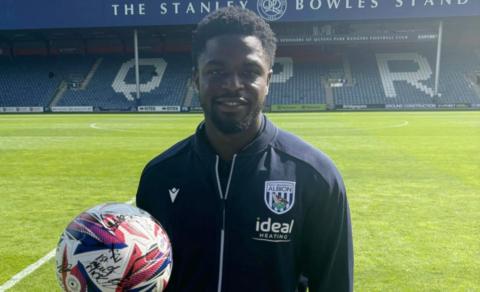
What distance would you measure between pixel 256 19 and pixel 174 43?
39453 mm

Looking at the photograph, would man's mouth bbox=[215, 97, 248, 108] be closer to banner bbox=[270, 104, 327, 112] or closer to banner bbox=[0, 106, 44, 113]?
banner bbox=[270, 104, 327, 112]

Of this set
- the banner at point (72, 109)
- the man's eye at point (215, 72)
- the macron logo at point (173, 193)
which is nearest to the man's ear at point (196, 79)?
the man's eye at point (215, 72)

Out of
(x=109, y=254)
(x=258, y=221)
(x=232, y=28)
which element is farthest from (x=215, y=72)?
(x=109, y=254)

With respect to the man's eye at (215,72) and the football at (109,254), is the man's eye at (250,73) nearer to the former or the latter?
the man's eye at (215,72)

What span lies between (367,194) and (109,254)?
20.4 ft

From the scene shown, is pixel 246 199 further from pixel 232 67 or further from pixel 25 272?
pixel 25 272

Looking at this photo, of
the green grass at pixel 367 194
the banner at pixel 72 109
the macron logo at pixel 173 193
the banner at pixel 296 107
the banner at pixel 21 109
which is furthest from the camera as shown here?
the banner at pixel 21 109

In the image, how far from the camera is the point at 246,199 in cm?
197

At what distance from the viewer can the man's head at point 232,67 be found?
75.1 inches

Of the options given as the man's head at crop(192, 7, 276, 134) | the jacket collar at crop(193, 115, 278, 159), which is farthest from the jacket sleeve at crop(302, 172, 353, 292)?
the man's head at crop(192, 7, 276, 134)

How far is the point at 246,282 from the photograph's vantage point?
196 cm

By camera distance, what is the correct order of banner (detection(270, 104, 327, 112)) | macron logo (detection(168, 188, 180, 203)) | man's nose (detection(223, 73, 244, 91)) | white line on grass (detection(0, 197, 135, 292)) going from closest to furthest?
man's nose (detection(223, 73, 244, 91)) → macron logo (detection(168, 188, 180, 203)) → white line on grass (detection(0, 197, 135, 292)) → banner (detection(270, 104, 327, 112))

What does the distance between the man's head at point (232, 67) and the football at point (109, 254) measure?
0.58 meters

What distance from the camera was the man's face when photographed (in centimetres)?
190
